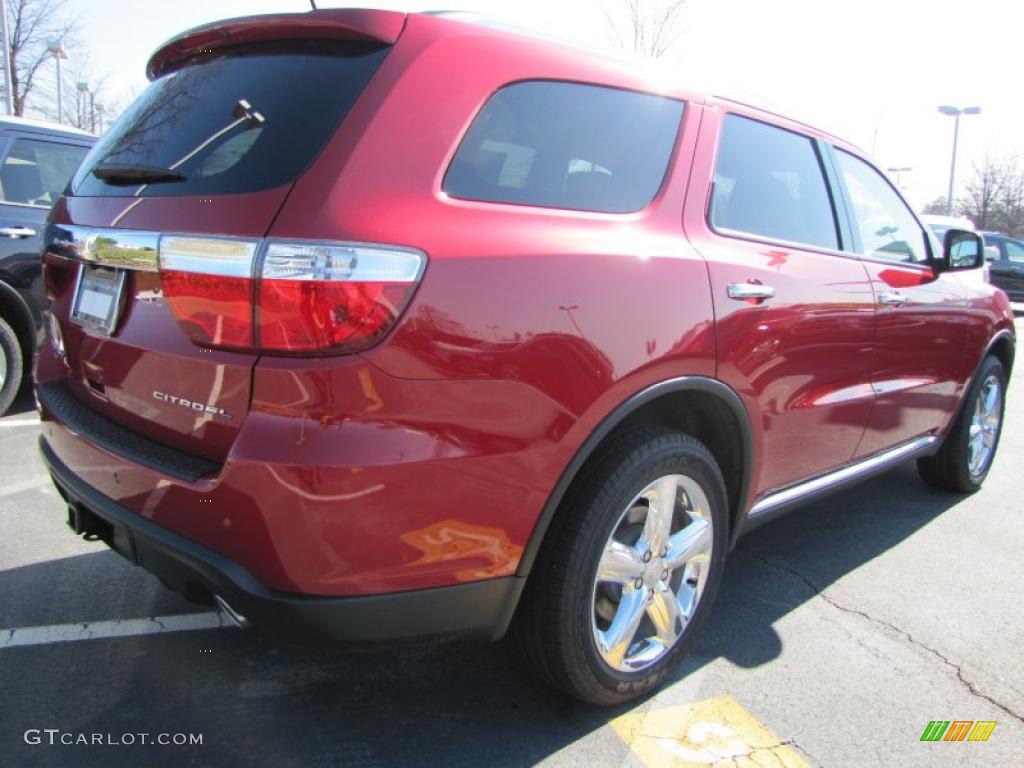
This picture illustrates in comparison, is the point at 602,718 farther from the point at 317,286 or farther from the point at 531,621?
the point at 317,286

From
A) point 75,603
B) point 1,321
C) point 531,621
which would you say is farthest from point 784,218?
point 1,321

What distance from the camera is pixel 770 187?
114 inches

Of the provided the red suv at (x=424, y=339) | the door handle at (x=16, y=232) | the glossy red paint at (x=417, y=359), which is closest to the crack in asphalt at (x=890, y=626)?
the red suv at (x=424, y=339)

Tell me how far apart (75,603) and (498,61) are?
2.39 metres

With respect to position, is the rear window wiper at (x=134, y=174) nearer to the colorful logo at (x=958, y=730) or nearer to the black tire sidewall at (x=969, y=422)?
the colorful logo at (x=958, y=730)

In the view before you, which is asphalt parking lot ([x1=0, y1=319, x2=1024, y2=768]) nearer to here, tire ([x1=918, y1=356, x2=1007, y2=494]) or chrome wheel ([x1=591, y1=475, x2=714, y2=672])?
chrome wheel ([x1=591, y1=475, x2=714, y2=672])

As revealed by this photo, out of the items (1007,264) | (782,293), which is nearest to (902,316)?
(782,293)

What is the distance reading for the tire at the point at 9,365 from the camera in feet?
16.6

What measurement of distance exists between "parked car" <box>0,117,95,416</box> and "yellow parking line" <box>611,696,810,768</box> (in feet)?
14.9

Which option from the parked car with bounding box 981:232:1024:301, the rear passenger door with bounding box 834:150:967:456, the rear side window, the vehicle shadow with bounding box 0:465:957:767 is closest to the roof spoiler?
the rear side window

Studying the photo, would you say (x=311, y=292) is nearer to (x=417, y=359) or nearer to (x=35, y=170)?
(x=417, y=359)

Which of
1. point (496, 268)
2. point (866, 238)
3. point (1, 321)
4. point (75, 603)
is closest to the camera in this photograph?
point (496, 268)

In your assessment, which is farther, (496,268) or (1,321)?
(1,321)

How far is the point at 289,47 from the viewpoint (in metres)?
2.04
